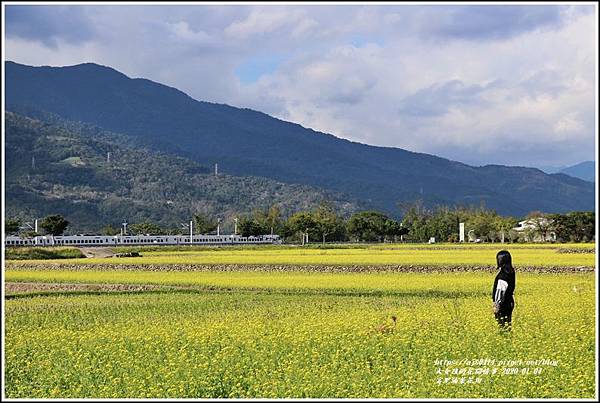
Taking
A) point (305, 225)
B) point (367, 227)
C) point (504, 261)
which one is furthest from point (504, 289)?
point (367, 227)

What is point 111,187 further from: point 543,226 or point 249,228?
point 543,226

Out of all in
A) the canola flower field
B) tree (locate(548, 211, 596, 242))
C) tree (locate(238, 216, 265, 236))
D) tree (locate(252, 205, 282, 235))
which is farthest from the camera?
tree (locate(252, 205, 282, 235))

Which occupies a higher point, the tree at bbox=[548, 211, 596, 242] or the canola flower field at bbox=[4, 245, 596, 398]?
the tree at bbox=[548, 211, 596, 242]

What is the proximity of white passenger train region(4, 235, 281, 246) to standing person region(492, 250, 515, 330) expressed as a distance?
76123mm

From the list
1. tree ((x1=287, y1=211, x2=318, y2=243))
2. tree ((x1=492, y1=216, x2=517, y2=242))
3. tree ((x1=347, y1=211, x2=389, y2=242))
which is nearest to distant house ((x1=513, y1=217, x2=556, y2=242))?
tree ((x1=492, y1=216, x2=517, y2=242))

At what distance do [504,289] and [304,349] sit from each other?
3390 millimetres

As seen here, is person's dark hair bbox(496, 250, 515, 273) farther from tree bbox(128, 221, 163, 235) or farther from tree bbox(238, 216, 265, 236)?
tree bbox(128, 221, 163, 235)

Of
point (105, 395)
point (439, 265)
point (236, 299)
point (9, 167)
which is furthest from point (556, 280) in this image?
point (9, 167)

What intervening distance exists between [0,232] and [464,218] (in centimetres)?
10233

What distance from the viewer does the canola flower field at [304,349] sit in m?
9.70

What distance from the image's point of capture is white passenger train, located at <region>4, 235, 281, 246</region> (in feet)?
294

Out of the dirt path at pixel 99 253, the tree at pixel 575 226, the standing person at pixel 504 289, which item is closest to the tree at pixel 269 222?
the tree at pixel 575 226

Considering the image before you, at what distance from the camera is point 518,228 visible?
99188 millimetres

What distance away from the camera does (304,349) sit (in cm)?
1235
